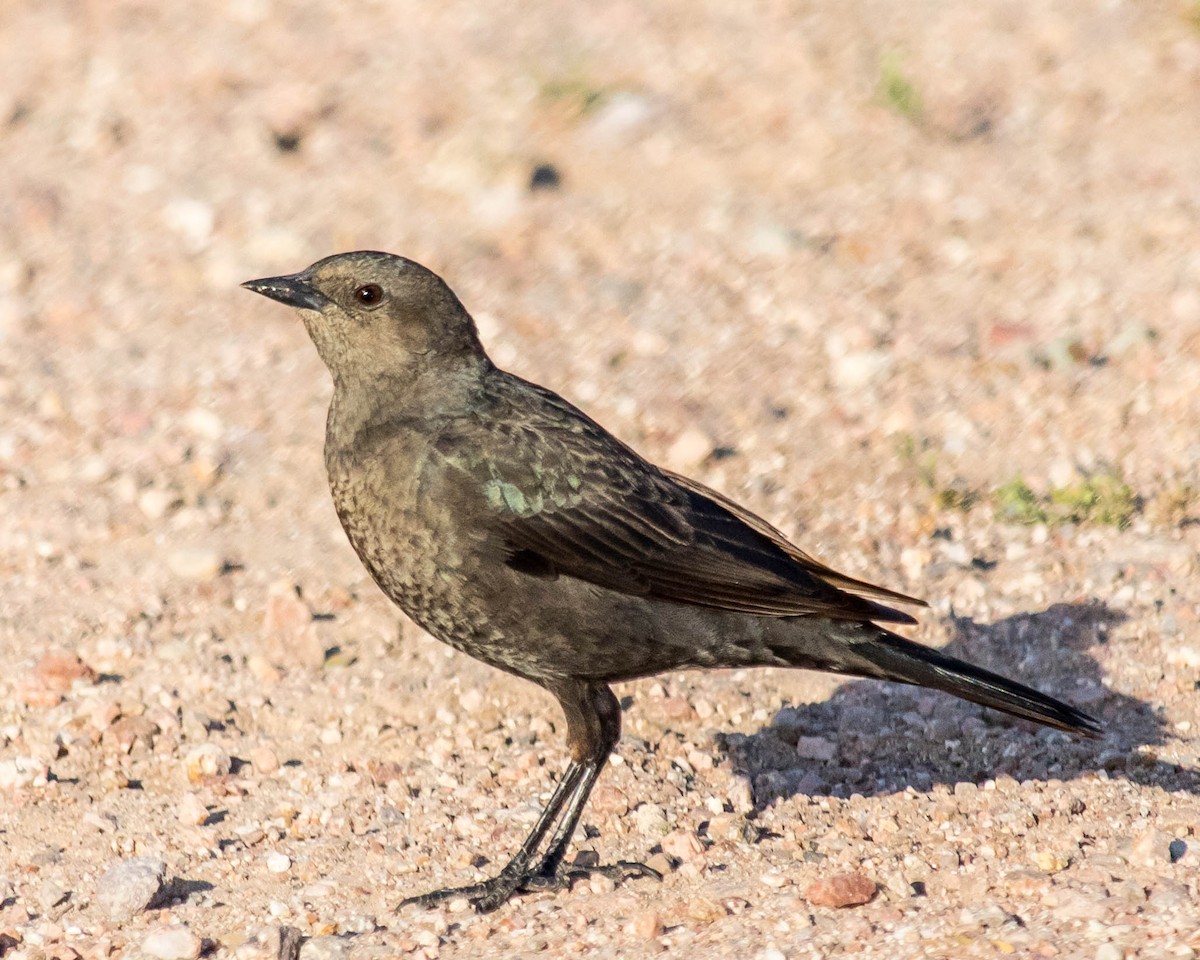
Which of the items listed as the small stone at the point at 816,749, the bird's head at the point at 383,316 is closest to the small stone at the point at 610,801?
the small stone at the point at 816,749

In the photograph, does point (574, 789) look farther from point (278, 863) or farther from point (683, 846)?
point (278, 863)

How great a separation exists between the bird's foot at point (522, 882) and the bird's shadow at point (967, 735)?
22.0 inches

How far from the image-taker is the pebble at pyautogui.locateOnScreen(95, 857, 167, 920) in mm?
5141

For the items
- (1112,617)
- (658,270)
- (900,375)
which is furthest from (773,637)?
(658,270)

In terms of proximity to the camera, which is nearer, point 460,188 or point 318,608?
point 318,608

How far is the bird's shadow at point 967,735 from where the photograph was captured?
5.84 metres

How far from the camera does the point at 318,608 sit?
22.7 ft

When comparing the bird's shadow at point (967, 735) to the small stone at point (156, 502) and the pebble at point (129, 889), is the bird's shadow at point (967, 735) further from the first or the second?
the small stone at point (156, 502)

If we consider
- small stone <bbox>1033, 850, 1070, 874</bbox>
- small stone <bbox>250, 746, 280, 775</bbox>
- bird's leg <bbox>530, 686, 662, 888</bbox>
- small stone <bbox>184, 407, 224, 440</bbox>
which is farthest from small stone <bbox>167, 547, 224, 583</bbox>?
small stone <bbox>1033, 850, 1070, 874</bbox>

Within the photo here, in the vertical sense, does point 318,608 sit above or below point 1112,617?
below

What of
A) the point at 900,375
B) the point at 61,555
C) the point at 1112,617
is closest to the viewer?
the point at 1112,617

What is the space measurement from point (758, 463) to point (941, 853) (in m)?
2.74

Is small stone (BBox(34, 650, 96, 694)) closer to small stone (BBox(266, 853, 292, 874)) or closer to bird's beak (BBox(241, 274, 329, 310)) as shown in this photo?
small stone (BBox(266, 853, 292, 874))

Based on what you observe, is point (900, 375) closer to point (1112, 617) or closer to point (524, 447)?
point (1112, 617)
